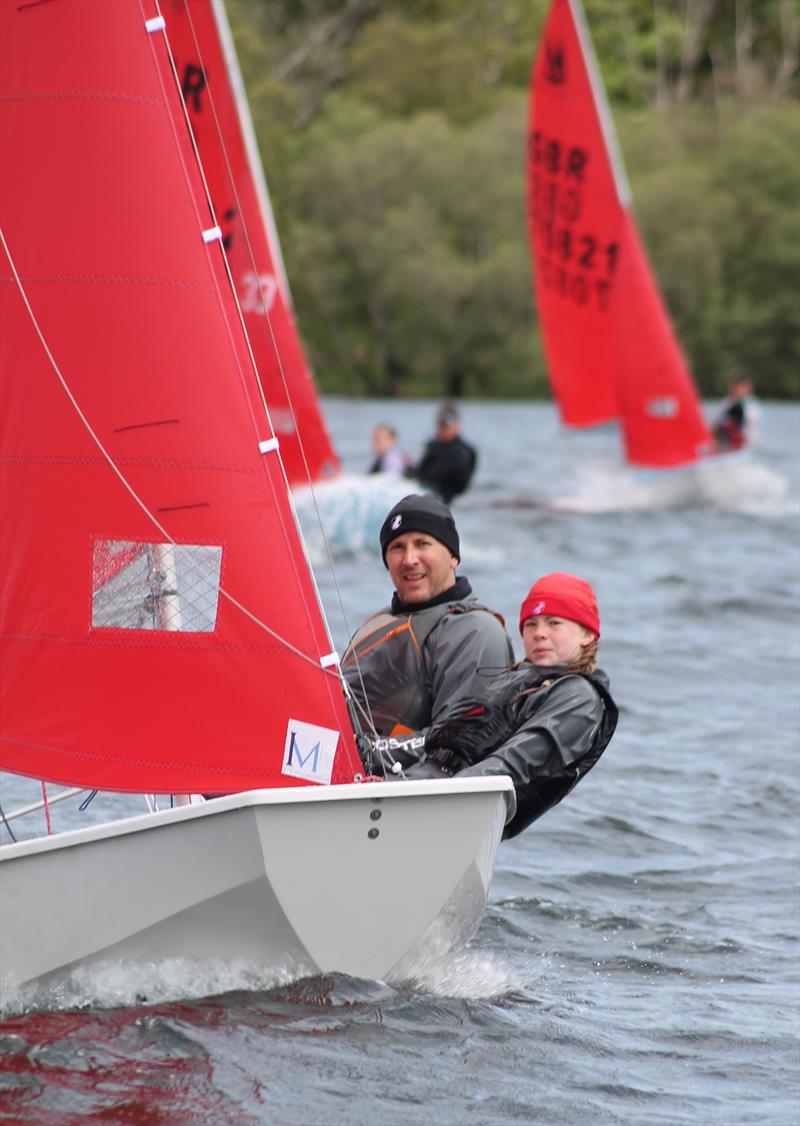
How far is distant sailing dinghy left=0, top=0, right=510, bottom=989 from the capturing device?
4473 mm

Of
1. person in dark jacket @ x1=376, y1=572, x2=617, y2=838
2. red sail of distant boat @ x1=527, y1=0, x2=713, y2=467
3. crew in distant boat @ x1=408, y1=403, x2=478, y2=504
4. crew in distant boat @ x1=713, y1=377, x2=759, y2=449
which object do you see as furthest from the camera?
crew in distant boat @ x1=713, y1=377, x2=759, y2=449

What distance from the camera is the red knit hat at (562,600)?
187 inches

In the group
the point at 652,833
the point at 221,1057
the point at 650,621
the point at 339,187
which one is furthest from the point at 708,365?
the point at 221,1057

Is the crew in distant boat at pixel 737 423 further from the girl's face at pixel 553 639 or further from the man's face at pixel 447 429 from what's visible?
the girl's face at pixel 553 639

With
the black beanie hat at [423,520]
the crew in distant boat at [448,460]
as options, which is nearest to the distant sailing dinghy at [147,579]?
the black beanie hat at [423,520]

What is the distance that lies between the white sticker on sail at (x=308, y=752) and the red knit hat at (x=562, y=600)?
59 centimetres

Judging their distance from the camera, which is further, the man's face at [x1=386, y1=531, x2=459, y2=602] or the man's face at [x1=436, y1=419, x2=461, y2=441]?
the man's face at [x1=436, y1=419, x2=461, y2=441]

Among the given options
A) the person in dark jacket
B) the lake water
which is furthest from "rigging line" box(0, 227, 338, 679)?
the person in dark jacket

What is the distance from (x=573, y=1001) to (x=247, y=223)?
8390 mm

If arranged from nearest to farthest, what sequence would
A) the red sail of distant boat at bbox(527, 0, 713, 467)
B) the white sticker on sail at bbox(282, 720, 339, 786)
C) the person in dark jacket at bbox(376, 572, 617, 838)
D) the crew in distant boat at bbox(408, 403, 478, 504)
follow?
the white sticker on sail at bbox(282, 720, 339, 786)
the person in dark jacket at bbox(376, 572, 617, 838)
the crew in distant boat at bbox(408, 403, 478, 504)
the red sail of distant boat at bbox(527, 0, 713, 467)

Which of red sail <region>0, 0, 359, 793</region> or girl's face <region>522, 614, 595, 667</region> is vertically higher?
red sail <region>0, 0, 359, 793</region>

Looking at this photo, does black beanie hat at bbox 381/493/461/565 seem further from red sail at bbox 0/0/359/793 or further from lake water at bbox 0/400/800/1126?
lake water at bbox 0/400/800/1126

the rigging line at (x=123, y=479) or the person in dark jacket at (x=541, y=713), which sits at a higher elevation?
the rigging line at (x=123, y=479)

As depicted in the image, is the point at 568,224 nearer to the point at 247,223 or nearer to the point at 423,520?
the point at 247,223
